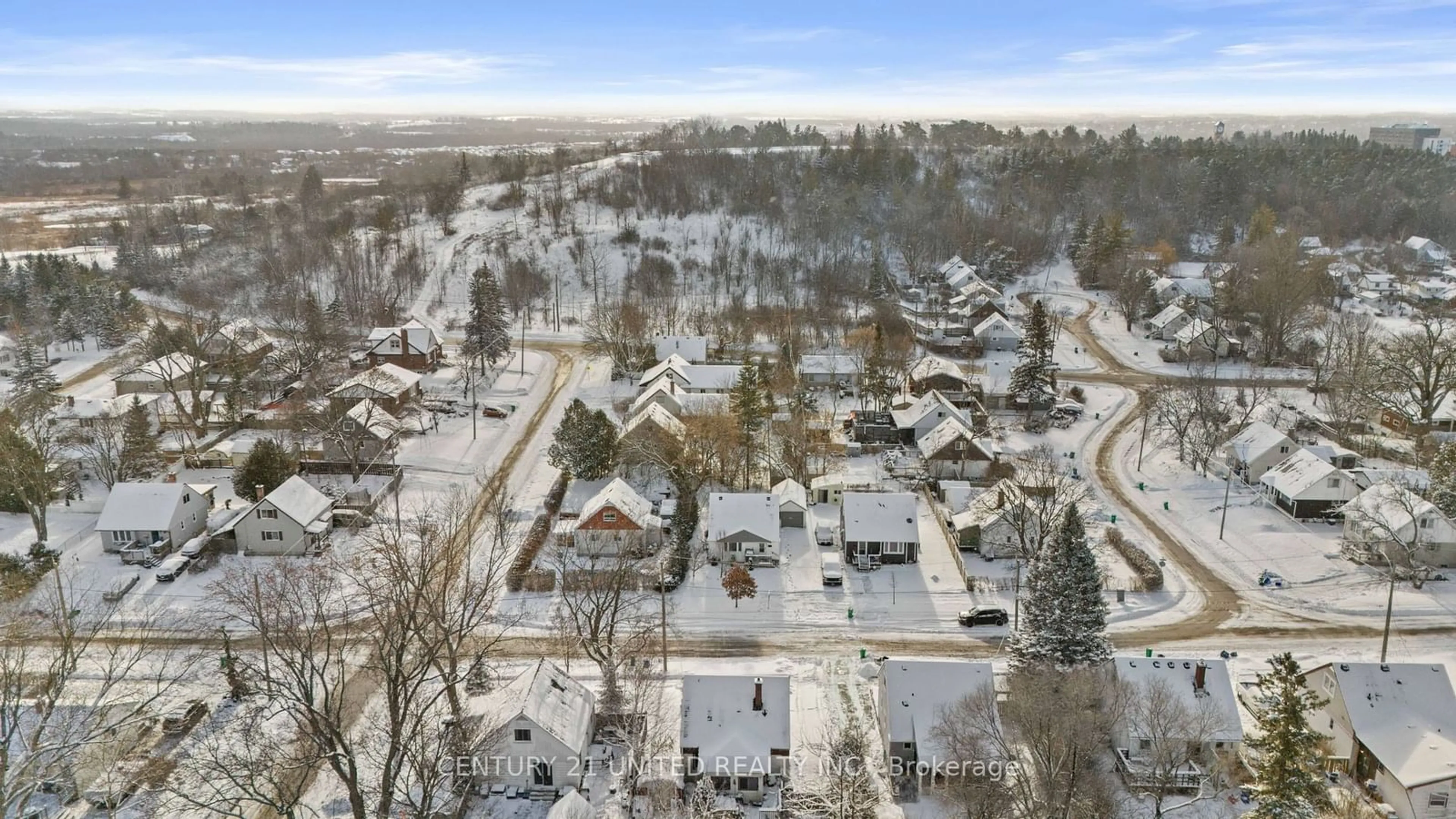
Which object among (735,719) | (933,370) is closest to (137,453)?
(735,719)

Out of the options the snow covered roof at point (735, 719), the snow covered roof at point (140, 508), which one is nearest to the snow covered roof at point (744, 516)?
the snow covered roof at point (735, 719)

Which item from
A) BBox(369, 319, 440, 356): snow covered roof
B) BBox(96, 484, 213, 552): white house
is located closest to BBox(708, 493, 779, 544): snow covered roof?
BBox(96, 484, 213, 552): white house

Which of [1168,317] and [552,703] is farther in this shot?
[1168,317]

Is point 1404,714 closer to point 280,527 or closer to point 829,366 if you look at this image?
point 280,527

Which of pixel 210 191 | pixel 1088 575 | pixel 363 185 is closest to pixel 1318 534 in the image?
Answer: pixel 1088 575

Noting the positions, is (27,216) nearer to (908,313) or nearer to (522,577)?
(908,313)

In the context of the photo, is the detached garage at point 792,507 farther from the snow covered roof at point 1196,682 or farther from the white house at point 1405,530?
the white house at point 1405,530
